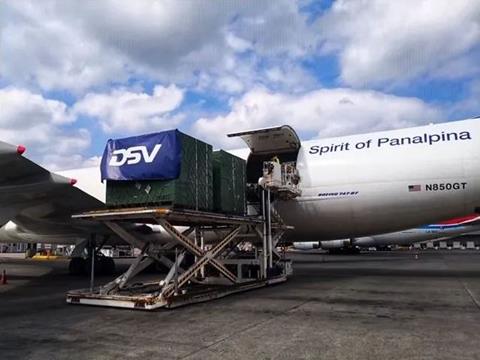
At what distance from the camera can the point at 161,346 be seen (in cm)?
552

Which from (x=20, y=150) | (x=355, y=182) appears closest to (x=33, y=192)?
(x=20, y=150)

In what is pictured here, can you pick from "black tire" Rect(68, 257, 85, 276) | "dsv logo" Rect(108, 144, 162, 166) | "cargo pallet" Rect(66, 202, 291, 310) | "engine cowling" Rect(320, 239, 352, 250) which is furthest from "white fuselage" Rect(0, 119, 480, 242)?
"engine cowling" Rect(320, 239, 352, 250)

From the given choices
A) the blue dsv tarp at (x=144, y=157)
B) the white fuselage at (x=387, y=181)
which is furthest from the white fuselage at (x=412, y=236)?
the blue dsv tarp at (x=144, y=157)

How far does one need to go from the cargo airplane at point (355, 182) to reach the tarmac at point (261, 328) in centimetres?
306

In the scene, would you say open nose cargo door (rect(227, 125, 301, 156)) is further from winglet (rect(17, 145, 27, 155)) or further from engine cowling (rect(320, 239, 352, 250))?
engine cowling (rect(320, 239, 352, 250))

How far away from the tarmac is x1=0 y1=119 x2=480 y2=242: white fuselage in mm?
3158

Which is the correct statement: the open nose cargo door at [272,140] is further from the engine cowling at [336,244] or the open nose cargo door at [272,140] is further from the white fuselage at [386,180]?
the engine cowling at [336,244]

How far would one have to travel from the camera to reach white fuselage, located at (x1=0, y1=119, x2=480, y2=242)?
1238 cm

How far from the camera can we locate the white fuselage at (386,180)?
1238 centimetres

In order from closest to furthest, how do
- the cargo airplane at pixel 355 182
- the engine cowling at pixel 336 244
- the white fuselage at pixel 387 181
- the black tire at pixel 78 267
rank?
1. the cargo airplane at pixel 355 182
2. the white fuselage at pixel 387 181
3. the black tire at pixel 78 267
4. the engine cowling at pixel 336 244

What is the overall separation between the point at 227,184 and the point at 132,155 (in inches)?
109

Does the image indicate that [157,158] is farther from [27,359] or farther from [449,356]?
[449,356]

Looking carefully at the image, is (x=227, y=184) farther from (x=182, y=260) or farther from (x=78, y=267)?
(x=78, y=267)

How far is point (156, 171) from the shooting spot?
9.43 m
